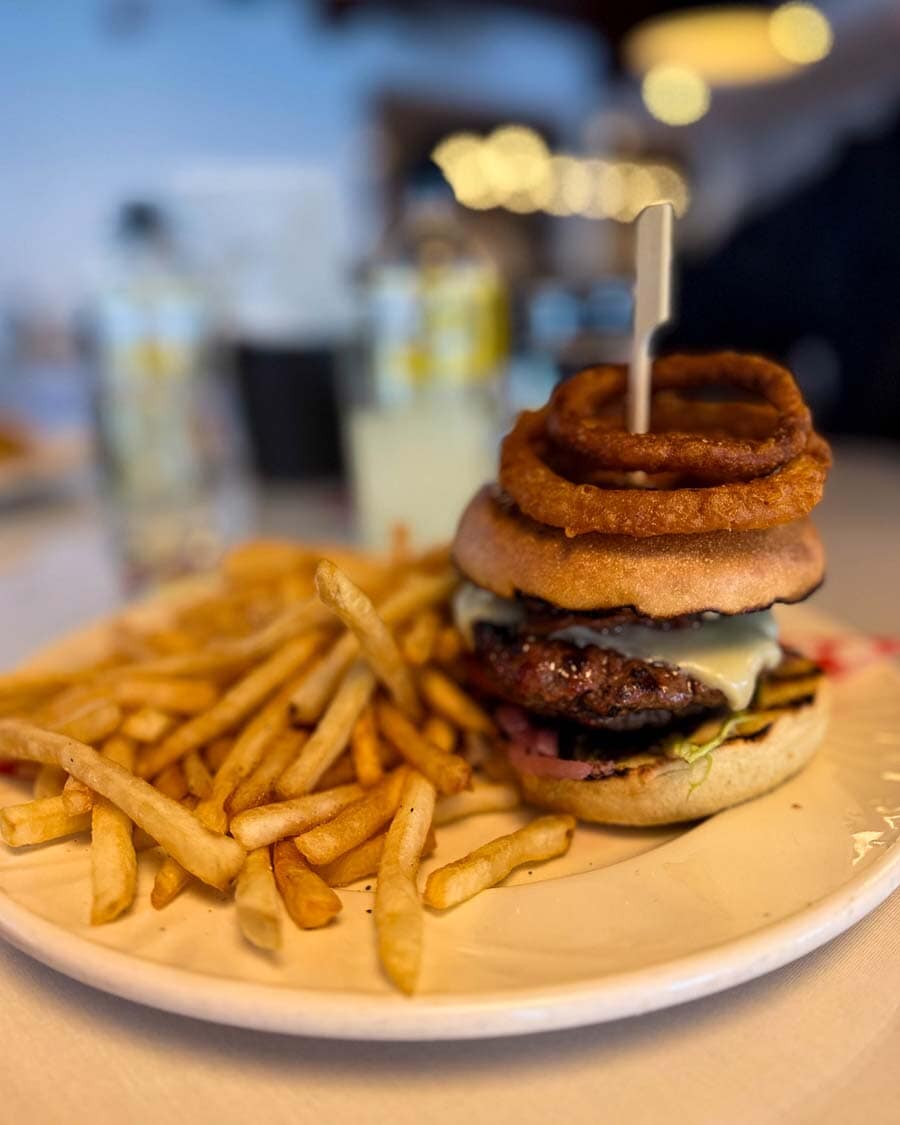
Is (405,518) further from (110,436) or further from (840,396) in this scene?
(840,396)

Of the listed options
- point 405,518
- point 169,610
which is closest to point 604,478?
point 169,610

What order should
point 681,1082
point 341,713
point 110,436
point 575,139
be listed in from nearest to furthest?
point 681,1082
point 341,713
point 110,436
point 575,139

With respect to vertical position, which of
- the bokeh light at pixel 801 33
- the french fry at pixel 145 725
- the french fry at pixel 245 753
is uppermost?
the bokeh light at pixel 801 33

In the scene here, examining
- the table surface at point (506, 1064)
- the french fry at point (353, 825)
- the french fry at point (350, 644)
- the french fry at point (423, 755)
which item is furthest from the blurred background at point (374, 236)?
the table surface at point (506, 1064)

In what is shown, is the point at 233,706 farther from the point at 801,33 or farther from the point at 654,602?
the point at 801,33

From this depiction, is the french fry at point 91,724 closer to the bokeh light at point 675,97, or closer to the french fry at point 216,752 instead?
the french fry at point 216,752

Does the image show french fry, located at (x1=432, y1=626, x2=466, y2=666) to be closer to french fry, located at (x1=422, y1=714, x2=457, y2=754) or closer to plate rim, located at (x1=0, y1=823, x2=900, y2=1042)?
french fry, located at (x1=422, y1=714, x2=457, y2=754)
